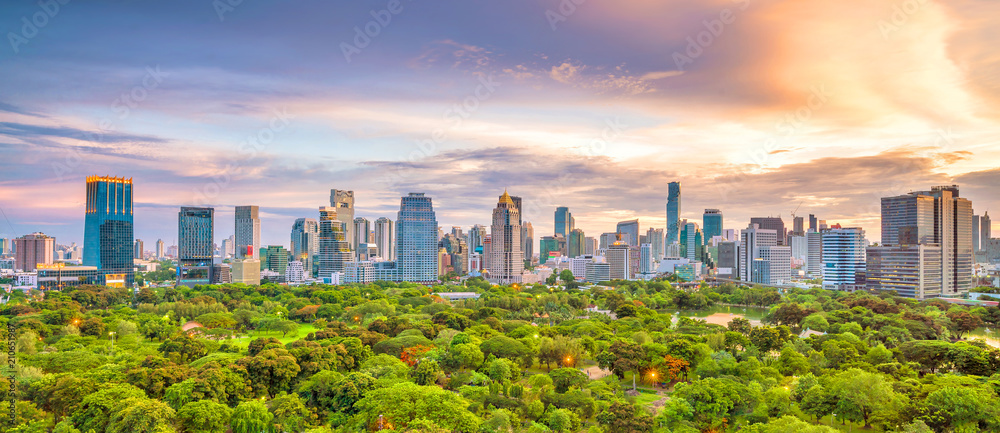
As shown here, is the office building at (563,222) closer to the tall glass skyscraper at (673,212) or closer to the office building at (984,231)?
the tall glass skyscraper at (673,212)

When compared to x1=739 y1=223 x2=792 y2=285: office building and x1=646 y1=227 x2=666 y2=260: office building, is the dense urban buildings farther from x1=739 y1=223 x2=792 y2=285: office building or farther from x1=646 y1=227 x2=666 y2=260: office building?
x1=646 y1=227 x2=666 y2=260: office building

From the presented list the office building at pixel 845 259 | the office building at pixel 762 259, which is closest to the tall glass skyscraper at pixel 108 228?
the office building at pixel 762 259

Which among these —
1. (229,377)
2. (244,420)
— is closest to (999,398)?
(244,420)

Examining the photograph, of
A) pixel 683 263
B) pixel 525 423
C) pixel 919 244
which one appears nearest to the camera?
pixel 525 423

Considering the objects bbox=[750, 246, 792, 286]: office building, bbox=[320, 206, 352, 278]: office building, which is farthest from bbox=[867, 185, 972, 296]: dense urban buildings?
bbox=[320, 206, 352, 278]: office building

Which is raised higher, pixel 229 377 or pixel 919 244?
pixel 919 244

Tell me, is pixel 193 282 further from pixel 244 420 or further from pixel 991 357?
pixel 991 357

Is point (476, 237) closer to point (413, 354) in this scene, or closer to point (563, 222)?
point (563, 222)

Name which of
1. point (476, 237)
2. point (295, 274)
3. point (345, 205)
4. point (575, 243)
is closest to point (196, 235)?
point (295, 274)
